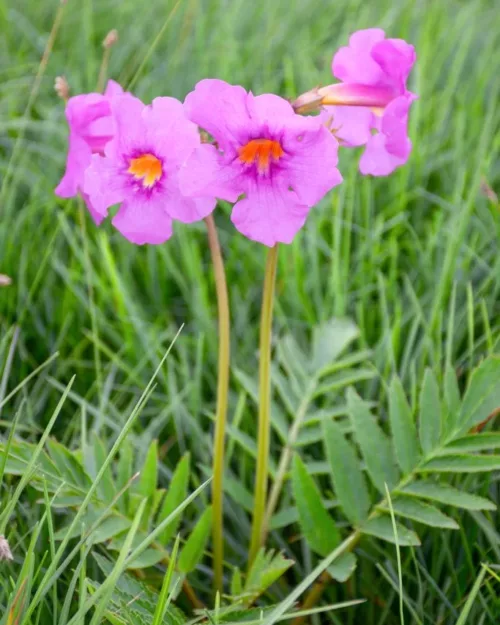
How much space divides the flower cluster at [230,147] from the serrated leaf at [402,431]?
32 cm

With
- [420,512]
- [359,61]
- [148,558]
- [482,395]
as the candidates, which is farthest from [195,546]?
[359,61]

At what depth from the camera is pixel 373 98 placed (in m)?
0.89

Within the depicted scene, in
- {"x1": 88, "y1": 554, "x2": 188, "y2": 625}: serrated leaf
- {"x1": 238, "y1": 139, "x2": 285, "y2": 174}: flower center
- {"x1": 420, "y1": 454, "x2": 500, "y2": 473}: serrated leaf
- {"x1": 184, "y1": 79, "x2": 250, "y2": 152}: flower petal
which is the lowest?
{"x1": 88, "y1": 554, "x2": 188, "y2": 625}: serrated leaf

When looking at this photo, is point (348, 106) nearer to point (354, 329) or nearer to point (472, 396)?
point (472, 396)

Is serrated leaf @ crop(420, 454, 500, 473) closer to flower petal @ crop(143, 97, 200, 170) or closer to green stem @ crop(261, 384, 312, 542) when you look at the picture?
green stem @ crop(261, 384, 312, 542)

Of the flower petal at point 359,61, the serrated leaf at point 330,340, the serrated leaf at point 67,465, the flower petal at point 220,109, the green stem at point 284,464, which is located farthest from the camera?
the serrated leaf at point 330,340

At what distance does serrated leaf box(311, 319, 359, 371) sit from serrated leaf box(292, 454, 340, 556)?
34cm

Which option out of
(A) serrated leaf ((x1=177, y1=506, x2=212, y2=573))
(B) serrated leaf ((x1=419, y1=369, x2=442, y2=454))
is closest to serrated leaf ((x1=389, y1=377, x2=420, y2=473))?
(B) serrated leaf ((x1=419, y1=369, x2=442, y2=454))

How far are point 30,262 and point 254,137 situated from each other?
34.5 inches

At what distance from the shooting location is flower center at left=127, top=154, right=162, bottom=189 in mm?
851

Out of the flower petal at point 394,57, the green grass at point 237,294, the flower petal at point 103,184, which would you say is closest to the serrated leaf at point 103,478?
the green grass at point 237,294

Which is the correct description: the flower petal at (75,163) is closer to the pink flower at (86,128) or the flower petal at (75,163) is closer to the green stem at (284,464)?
the pink flower at (86,128)

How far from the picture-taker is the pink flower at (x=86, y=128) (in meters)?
0.87

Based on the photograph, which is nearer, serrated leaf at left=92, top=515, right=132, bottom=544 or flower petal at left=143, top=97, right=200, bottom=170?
flower petal at left=143, top=97, right=200, bottom=170
